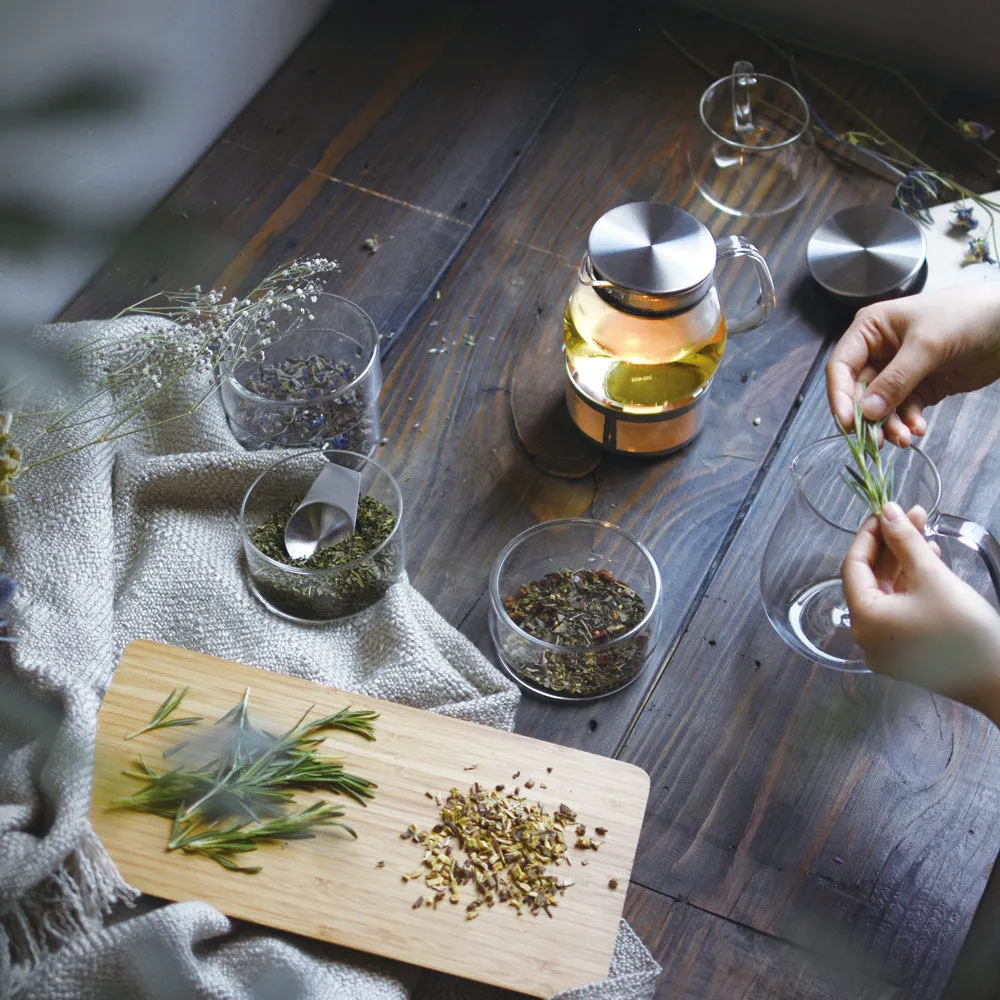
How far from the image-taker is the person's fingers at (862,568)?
2.93 feet

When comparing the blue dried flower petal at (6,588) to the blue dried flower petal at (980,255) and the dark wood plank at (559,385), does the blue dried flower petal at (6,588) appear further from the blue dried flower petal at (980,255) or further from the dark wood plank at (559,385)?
the blue dried flower petal at (980,255)

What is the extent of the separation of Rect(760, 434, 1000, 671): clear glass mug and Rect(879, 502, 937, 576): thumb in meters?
0.15

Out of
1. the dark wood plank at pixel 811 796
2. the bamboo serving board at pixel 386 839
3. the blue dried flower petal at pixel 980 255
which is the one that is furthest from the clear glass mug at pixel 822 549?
the blue dried flower petal at pixel 980 255

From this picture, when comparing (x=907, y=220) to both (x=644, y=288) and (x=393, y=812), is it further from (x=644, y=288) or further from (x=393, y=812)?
(x=393, y=812)

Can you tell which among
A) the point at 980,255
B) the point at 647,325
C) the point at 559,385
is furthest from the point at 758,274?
the point at 980,255

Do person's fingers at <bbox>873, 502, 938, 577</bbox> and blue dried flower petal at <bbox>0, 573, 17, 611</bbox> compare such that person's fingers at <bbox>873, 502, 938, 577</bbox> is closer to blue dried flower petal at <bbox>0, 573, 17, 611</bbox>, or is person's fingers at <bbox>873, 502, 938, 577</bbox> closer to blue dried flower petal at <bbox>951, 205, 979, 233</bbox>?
blue dried flower petal at <bbox>951, 205, 979, 233</bbox>

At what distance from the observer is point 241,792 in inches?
36.9

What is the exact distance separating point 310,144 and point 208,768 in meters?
0.85

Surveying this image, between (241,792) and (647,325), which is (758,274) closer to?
(647,325)

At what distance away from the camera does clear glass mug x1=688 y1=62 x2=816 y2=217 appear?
140cm

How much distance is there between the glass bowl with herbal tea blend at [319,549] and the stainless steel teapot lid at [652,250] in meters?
0.30

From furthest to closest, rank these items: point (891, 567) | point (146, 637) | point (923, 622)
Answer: point (146, 637), point (891, 567), point (923, 622)

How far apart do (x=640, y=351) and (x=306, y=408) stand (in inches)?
13.9

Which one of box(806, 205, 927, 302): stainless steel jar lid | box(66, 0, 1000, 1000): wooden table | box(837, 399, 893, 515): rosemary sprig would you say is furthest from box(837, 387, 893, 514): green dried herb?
box(806, 205, 927, 302): stainless steel jar lid
